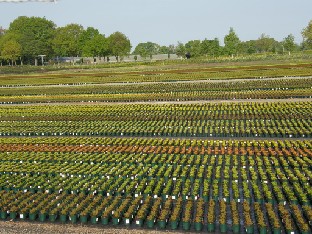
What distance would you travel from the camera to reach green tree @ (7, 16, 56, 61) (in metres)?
132

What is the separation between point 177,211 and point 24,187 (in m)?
9.91

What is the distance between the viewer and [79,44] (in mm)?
147750

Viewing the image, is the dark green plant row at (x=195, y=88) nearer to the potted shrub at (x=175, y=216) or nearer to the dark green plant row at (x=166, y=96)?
the dark green plant row at (x=166, y=96)

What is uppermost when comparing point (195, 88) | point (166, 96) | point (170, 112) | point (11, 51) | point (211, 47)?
point (211, 47)

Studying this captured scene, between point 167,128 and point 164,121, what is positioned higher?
point 164,121

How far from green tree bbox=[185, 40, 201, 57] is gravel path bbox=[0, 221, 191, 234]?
125 meters

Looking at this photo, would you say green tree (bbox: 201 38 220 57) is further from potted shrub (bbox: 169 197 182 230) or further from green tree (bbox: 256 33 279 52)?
potted shrub (bbox: 169 197 182 230)

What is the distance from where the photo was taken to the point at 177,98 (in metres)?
50.0

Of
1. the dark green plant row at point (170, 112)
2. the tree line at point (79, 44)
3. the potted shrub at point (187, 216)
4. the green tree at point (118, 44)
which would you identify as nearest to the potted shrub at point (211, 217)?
the potted shrub at point (187, 216)

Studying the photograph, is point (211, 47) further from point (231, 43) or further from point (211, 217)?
point (211, 217)

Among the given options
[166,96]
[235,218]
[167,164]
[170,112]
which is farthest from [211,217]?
[166,96]

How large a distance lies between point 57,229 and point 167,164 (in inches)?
377

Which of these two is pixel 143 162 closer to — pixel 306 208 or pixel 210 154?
pixel 210 154

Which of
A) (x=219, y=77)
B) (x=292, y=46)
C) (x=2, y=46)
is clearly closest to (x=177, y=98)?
(x=219, y=77)
